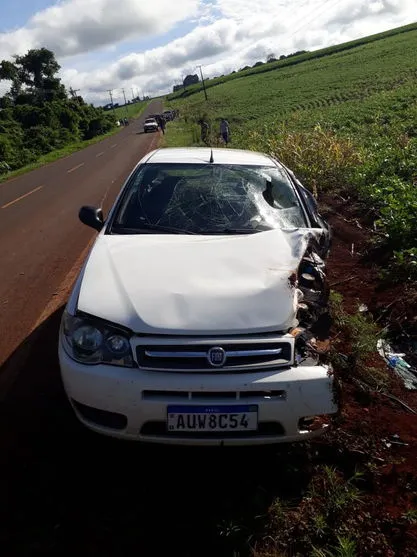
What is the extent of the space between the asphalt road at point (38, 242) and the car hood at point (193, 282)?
159 centimetres

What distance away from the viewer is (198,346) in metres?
2.50

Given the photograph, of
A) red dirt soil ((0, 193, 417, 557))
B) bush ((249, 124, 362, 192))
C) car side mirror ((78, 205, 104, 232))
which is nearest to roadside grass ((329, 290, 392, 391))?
red dirt soil ((0, 193, 417, 557))

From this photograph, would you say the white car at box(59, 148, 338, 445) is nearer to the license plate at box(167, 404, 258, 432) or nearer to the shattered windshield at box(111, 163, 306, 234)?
the license plate at box(167, 404, 258, 432)

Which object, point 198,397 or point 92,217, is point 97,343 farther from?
point 92,217

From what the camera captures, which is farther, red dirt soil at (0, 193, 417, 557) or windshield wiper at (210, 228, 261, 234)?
windshield wiper at (210, 228, 261, 234)

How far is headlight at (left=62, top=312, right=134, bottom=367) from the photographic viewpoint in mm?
2574

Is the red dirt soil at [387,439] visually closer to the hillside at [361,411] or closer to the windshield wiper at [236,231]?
the hillside at [361,411]

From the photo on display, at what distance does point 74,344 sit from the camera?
8.79 feet

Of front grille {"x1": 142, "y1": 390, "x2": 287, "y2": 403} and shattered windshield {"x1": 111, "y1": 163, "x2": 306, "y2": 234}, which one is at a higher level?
shattered windshield {"x1": 111, "y1": 163, "x2": 306, "y2": 234}

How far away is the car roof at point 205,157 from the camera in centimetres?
449

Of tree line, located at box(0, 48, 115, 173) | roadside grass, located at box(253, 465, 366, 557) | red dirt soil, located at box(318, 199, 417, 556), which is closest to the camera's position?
roadside grass, located at box(253, 465, 366, 557)

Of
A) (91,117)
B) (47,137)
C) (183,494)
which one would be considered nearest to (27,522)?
(183,494)

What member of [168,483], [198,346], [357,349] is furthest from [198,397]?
[357,349]

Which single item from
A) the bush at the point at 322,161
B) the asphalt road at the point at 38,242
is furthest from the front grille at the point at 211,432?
the bush at the point at 322,161
